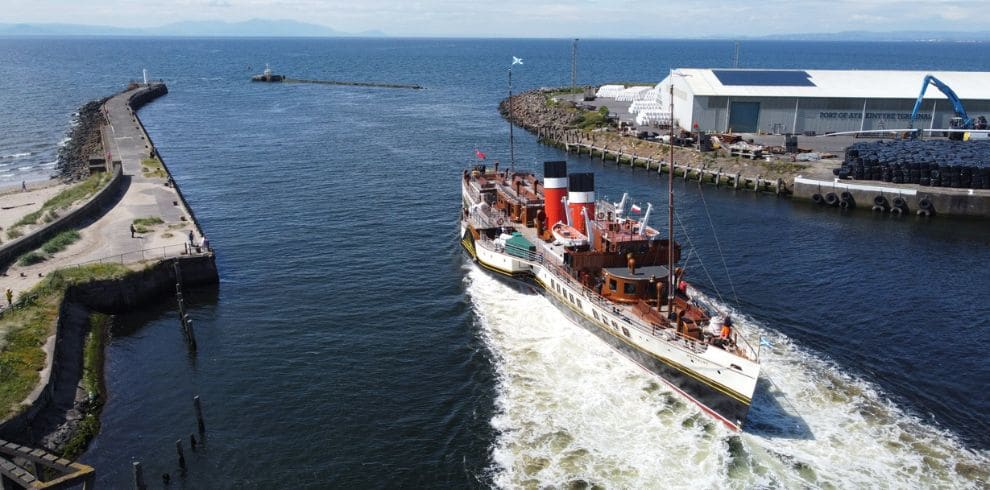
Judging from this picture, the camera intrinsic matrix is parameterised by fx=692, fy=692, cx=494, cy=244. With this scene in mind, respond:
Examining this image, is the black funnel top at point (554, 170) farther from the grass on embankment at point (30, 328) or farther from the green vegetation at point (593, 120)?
the green vegetation at point (593, 120)

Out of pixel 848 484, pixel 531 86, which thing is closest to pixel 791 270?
pixel 848 484

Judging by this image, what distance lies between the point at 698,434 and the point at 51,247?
43.5 metres

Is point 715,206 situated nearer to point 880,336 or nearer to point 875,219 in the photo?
point 875,219

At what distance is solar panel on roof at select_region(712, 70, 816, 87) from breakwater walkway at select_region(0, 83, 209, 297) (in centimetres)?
7091

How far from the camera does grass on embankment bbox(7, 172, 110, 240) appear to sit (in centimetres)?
5269

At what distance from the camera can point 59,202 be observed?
60.1 m

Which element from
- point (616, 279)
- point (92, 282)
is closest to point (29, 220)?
point (92, 282)

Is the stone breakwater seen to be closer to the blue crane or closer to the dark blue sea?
the dark blue sea

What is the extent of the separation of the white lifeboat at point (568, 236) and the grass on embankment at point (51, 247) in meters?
33.9

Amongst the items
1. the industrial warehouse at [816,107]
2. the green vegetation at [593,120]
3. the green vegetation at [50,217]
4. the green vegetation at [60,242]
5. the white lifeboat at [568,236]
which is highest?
the industrial warehouse at [816,107]

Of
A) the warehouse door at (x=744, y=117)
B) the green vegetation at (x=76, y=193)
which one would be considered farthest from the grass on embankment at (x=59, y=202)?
the warehouse door at (x=744, y=117)

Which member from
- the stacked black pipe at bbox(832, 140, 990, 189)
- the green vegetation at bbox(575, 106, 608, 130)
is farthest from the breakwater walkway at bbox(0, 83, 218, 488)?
the stacked black pipe at bbox(832, 140, 990, 189)

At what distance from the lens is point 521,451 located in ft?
98.7

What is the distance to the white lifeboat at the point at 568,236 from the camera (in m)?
42.2
